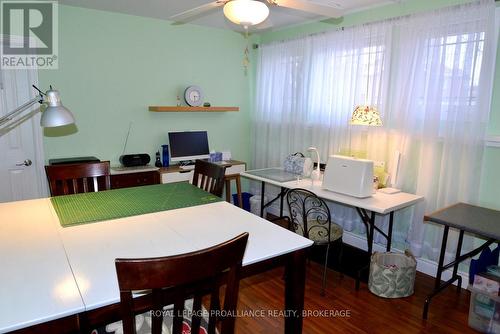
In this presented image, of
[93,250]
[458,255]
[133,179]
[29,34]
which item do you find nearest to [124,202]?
[93,250]

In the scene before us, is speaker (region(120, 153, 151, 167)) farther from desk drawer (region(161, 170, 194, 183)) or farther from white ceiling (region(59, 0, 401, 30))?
white ceiling (region(59, 0, 401, 30))

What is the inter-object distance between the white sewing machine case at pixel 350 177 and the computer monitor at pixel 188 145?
1779 millimetres

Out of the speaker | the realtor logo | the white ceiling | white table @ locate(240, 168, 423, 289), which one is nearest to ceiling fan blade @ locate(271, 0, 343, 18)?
the white ceiling

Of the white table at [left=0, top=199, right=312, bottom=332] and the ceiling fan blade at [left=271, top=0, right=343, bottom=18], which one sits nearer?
the white table at [left=0, top=199, right=312, bottom=332]

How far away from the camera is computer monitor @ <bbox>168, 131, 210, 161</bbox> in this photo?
12.6 feet

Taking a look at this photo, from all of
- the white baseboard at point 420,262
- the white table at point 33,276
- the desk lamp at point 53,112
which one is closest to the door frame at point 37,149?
the white table at point 33,276

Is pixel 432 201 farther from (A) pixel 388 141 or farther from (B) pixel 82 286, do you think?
(B) pixel 82 286

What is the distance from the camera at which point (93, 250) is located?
4.41ft

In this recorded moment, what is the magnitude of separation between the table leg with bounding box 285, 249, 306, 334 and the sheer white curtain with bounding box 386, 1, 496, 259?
1.71 m

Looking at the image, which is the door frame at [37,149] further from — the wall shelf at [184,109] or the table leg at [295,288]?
the table leg at [295,288]

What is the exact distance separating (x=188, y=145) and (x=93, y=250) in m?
2.69

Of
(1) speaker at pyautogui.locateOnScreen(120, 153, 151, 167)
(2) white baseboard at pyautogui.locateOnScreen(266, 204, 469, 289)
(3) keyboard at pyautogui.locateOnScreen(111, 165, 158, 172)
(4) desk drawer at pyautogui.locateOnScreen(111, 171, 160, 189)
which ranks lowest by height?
(2) white baseboard at pyautogui.locateOnScreen(266, 204, 469, 289)

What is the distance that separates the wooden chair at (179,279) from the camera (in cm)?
87

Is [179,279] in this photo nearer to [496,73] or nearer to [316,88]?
[496,73]
